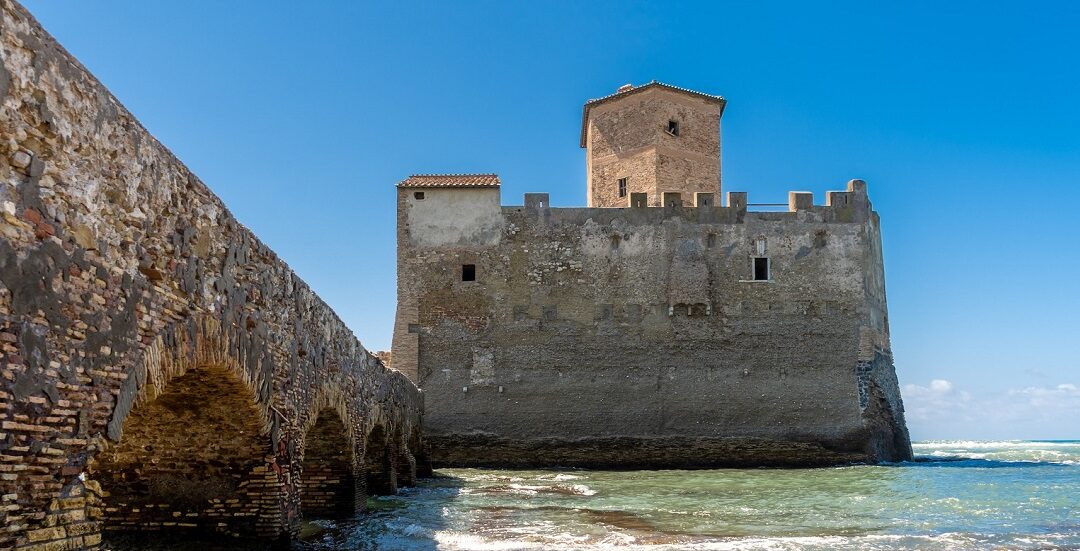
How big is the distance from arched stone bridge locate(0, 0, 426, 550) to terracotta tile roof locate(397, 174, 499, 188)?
16532 millimetres

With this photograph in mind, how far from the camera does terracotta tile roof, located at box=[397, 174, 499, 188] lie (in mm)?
27312

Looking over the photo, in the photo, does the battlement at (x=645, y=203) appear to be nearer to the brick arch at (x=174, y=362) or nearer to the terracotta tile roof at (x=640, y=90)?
the terracotta tile roof at (x=640, y=90)

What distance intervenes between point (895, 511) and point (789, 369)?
12.7 meters

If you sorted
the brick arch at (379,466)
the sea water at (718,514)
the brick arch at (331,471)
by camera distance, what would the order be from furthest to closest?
the brick arch at (379,466), the brick arch at (331,471), the sea water at (718,514)

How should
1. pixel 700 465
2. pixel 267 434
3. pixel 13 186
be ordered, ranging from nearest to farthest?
pixel 13 186
pixel 267 434
pixel 700 465

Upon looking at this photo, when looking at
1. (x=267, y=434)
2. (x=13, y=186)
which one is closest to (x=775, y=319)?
(x=267, y=434)

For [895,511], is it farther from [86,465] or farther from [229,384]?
[86,465]

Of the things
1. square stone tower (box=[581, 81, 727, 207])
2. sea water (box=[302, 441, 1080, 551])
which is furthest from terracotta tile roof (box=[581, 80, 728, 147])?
sea water (box=[302, 441, 1080, 551])

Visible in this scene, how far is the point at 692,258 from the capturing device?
27.0 meters

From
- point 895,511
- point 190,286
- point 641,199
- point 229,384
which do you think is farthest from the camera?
point 641,199

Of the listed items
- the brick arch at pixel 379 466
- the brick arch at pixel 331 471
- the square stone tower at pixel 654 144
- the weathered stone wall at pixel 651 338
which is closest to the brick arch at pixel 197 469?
the brick arch at pixel 331 471

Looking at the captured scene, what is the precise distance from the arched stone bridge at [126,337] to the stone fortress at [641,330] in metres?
15.5

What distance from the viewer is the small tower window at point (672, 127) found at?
1167 inches

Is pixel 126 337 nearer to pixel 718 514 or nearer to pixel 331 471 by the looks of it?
pixel 331 471
